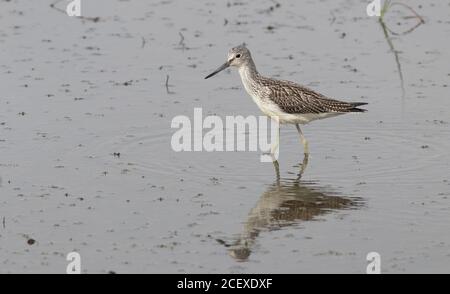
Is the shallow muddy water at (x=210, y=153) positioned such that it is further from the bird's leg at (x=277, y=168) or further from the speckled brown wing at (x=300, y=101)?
the speckled brown wing at (x=300, y=101)

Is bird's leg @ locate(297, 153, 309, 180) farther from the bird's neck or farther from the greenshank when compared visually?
the bird's neck

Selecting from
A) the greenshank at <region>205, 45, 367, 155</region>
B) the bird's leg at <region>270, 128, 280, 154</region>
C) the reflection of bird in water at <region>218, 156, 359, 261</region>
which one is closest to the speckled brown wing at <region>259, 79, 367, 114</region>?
the greenshank at <region>205, 45, 367, 155</region>

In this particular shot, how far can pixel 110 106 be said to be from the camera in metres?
15.6

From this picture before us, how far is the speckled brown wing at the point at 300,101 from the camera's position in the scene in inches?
547

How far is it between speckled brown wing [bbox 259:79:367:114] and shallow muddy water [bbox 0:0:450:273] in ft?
1.72

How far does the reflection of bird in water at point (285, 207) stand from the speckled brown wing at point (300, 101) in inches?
48.7

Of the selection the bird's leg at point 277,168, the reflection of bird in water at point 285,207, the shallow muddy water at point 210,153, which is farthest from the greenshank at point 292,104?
the reflection of bird in water at point 285,207

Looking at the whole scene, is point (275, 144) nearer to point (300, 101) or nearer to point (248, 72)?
point (300, 101)

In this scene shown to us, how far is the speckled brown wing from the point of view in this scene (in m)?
13.9

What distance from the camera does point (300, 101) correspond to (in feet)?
45.8

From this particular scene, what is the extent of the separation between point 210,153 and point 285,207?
2192mm

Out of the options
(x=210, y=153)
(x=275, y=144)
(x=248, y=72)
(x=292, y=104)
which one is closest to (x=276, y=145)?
(x=275, y=144)
